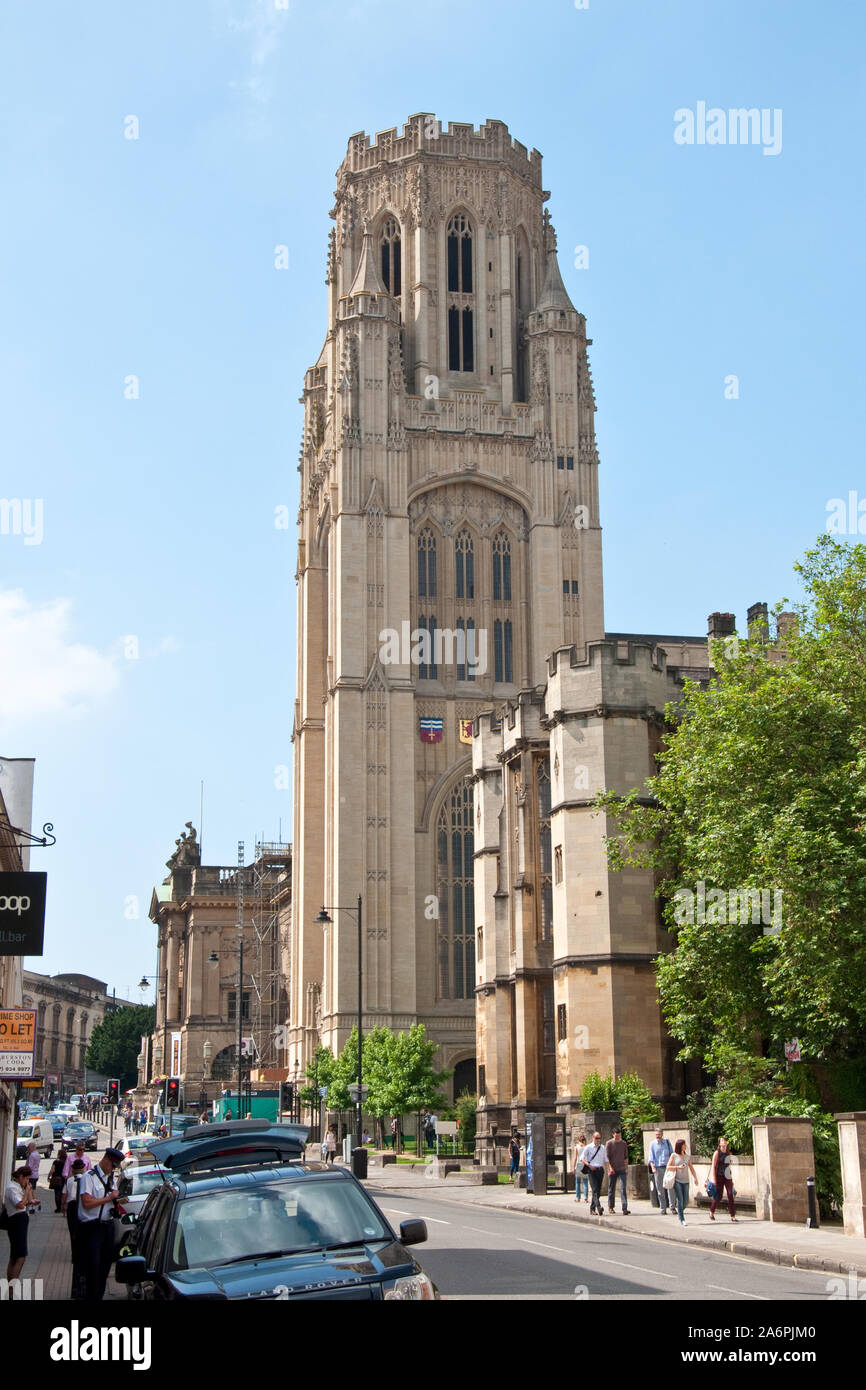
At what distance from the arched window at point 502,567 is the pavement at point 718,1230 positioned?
1679 inches

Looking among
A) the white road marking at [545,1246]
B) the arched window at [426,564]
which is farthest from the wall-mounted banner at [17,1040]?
the arched window at [426,564]

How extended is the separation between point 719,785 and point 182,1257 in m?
22.7

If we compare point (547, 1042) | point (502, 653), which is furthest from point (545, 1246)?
point (502, 653)

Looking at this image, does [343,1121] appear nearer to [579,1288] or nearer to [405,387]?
[405,387]

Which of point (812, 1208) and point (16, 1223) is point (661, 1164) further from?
point (16, 1223)

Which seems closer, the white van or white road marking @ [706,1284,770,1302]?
white road marking @ [706,1284,770,1302]

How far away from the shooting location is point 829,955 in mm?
26406

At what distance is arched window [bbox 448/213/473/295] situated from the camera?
8412 centimetres

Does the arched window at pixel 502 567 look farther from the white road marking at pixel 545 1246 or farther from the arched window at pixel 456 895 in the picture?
the white road marking at pixel 545 1246

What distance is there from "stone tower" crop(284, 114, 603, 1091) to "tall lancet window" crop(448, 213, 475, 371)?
0.39 feet

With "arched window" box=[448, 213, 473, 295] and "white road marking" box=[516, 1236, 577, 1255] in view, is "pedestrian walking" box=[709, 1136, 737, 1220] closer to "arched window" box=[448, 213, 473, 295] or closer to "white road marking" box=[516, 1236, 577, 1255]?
"white road marking" box=[516, 1236, 577, 1255]

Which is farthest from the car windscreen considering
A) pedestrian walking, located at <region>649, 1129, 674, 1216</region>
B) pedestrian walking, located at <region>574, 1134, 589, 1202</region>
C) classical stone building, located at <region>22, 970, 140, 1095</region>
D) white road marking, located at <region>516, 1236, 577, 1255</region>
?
classical stone building, located at <region>22, 970, 140, 1095</region>

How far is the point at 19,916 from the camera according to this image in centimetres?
2002

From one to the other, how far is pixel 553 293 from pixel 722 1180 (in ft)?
206
